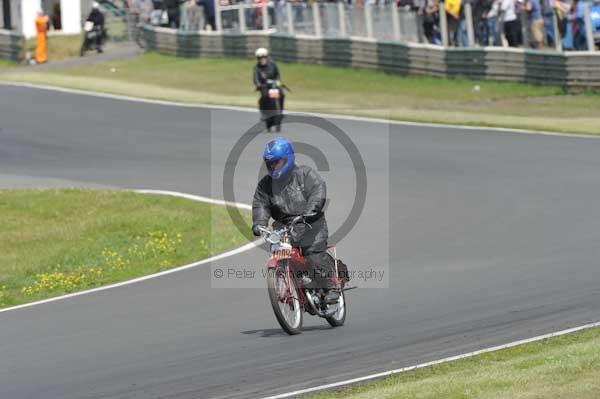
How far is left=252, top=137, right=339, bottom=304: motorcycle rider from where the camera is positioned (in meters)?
11.3

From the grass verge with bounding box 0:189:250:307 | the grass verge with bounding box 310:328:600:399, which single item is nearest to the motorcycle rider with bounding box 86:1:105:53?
the grass verge with bounding box 0:189:250:307

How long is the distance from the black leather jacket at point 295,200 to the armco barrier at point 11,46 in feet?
131

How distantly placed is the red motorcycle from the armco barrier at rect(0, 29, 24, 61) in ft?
130

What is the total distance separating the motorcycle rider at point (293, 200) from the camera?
11.3 meters

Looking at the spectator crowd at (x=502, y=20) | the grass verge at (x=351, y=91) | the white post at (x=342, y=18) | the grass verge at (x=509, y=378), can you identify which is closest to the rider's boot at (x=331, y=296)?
the grass verge at (x=509, y=378)

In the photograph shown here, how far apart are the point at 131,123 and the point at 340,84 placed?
814 cm

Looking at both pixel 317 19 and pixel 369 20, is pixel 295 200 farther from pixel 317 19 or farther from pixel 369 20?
pixel 317 19

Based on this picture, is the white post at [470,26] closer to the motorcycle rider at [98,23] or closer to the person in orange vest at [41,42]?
the motorcycle rider at [98,23]

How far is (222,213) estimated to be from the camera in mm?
20453

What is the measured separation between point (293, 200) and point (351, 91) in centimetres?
2470

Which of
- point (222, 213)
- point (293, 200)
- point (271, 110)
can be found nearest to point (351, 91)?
point (271, 110)

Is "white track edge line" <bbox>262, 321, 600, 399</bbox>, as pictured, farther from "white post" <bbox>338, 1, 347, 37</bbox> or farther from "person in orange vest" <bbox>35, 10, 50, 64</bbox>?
"person in orange vest" <bbox>35, 10, 50, 64</bbox>

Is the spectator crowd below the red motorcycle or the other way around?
the other way around

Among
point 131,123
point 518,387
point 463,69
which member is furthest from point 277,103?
point 518,387
